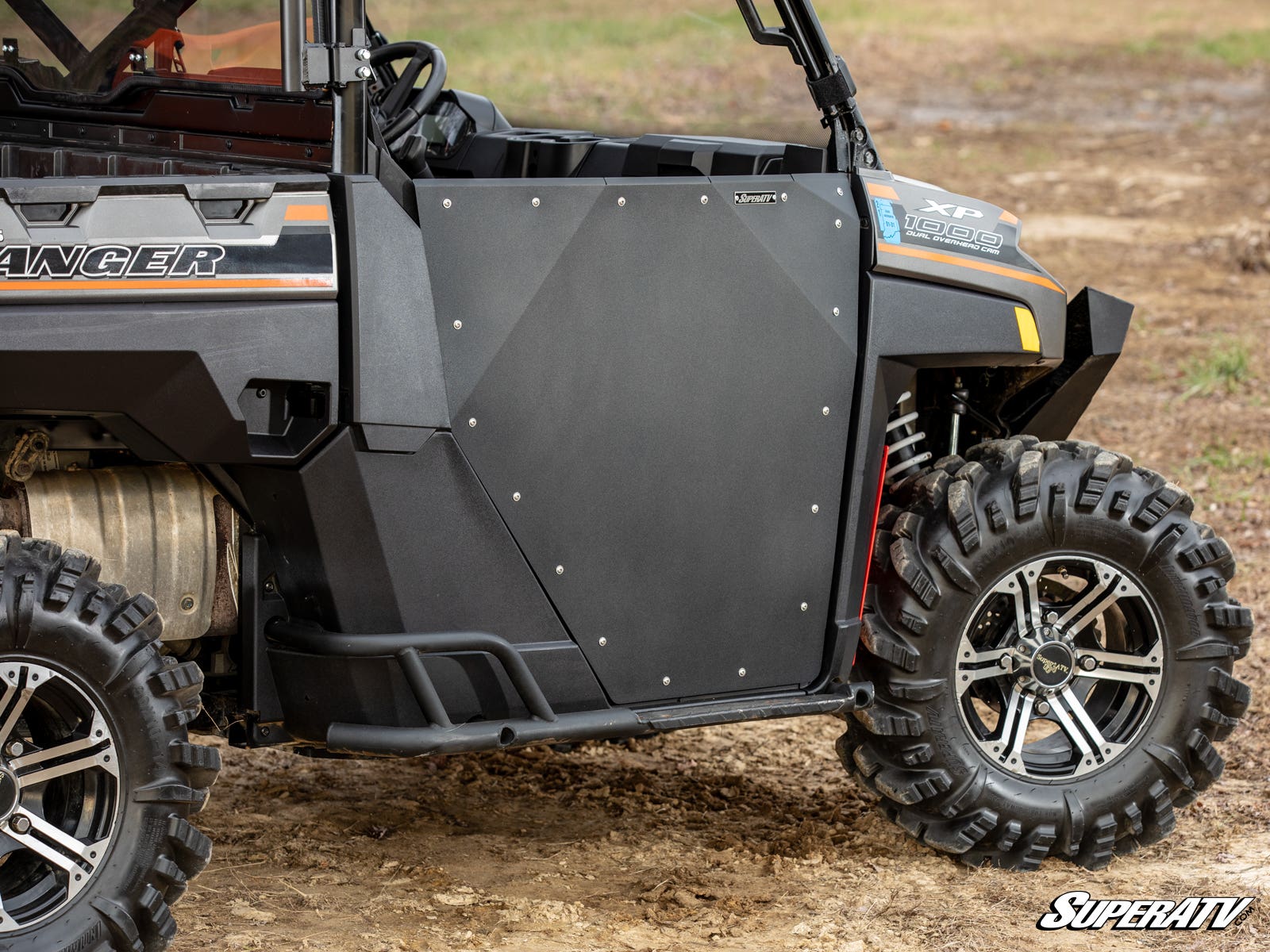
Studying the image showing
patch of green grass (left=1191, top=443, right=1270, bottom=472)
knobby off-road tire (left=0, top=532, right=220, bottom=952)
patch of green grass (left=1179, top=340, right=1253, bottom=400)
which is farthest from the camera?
patch of green grass (left=1179, top=340, right=1253, bottom=400)

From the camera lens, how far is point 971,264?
3.76 meters

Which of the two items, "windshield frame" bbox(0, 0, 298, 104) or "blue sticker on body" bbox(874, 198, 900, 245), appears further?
"blue sticker on body" bbox(874, 198, 900, 245)

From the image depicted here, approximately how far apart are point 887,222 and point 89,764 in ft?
6.45

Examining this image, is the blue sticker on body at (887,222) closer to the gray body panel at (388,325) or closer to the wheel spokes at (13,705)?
the gray body panel at (388,325)

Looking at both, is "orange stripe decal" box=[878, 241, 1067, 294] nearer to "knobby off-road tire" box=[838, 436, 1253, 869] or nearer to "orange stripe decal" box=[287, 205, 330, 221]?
"knobby off-road tire" box=[838, 436, 1253, 869]

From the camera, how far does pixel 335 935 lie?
3584 mm

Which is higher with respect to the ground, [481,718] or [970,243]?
[970,243]

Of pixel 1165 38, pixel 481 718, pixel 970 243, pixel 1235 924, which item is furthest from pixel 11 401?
pixel 1165 38

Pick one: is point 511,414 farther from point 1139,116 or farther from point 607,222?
point 1139,116

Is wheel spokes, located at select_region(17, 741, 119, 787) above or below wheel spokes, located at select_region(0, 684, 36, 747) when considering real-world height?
below

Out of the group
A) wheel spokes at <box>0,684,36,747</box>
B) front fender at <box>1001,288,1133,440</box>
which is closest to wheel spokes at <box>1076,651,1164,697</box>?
front fender at <box>1001,288,1133,440</box>

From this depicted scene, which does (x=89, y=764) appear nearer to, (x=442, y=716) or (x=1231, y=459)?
(x=442, y=716)

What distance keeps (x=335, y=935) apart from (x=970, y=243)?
6.74 feet

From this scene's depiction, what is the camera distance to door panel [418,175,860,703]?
328 centimetres
